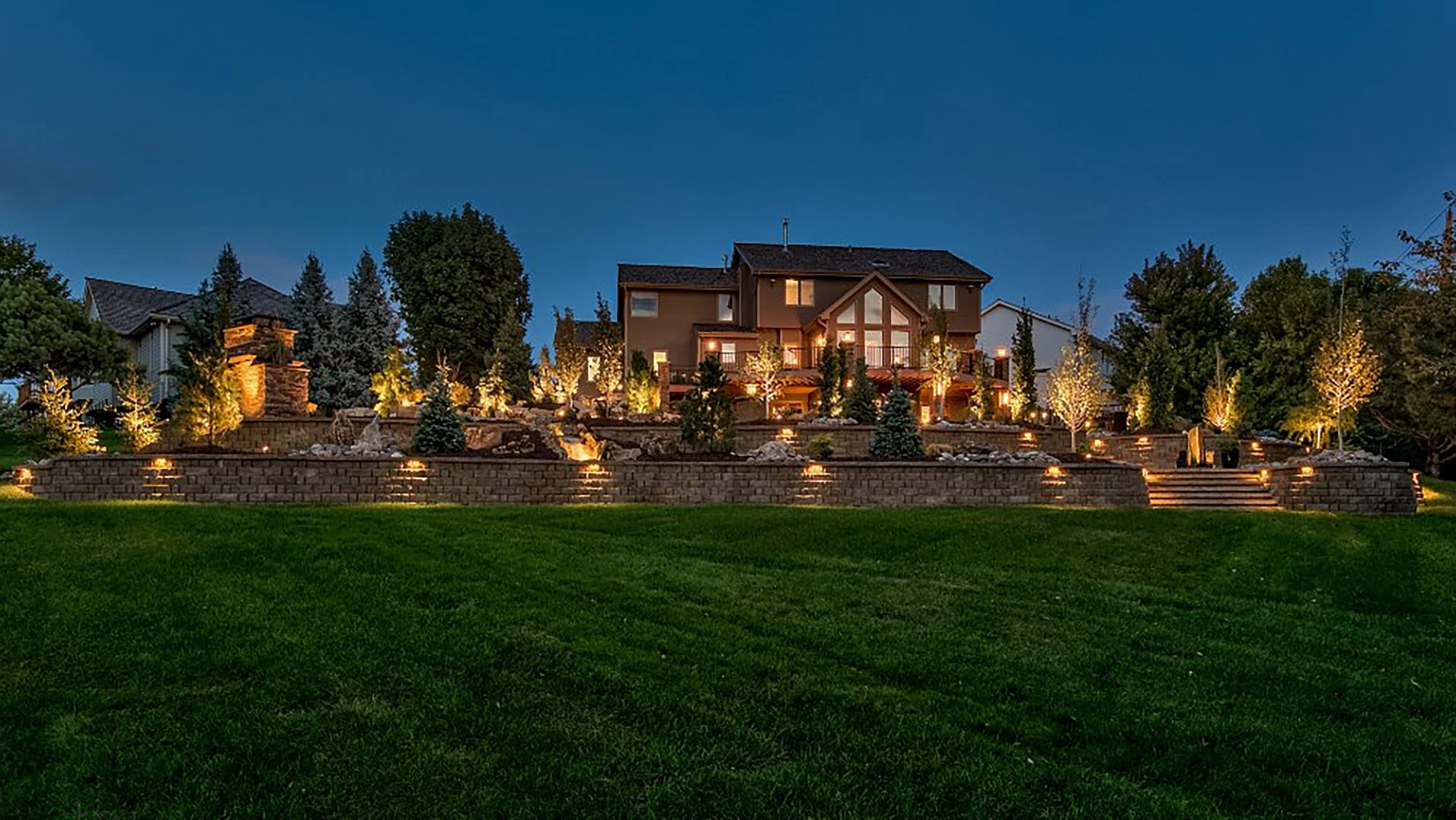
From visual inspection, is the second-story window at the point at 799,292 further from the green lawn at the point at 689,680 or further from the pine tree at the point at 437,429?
the green lawn at the point at 689,680

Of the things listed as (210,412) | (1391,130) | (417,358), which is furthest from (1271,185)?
(210,412)

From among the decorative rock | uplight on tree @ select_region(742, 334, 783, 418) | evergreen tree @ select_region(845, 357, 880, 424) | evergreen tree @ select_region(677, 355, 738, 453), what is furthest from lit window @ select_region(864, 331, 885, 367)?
the decorative rock

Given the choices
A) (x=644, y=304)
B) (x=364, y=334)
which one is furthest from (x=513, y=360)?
(x=644, y=304)

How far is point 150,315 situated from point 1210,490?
39.9 m

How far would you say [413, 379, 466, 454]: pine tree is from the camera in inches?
609

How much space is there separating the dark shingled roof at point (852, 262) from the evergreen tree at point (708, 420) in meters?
16.5

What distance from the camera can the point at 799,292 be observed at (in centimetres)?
3406

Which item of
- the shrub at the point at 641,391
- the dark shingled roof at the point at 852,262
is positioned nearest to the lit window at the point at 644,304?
the dark shingled roof at the point at 852,262

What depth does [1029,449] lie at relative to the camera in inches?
932

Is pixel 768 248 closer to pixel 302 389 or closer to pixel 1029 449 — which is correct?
pixel 1029 449

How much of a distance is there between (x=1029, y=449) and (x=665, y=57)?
92235 mm

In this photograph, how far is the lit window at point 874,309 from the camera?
3297 cm

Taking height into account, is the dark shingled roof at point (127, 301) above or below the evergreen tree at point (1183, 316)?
above

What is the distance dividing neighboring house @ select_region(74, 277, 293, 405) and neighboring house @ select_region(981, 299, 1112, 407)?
3553 centimetres
